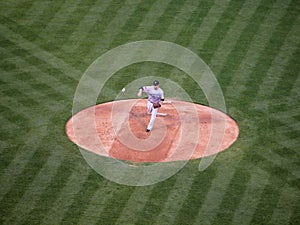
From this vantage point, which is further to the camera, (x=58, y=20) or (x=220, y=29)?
(x=58, y=20)

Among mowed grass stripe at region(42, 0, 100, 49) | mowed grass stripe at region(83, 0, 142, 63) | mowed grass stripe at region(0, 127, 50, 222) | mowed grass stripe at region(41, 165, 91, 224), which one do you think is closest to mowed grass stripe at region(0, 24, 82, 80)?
mowed grass stripe at region(42, 0, 100, 49)

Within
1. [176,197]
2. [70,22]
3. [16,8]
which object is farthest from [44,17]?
[176,197]

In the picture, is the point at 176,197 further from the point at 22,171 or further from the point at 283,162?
the point at 22,171

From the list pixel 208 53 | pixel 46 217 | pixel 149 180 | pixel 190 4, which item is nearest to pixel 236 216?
pixel 149 180

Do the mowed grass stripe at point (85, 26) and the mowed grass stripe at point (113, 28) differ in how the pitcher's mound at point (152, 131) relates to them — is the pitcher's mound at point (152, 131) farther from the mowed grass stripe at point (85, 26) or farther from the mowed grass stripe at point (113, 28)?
the mowed grass stripe at point (85, 26)

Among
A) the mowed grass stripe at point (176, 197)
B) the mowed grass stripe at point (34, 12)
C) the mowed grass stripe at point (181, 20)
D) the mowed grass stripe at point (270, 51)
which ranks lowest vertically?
the mowed grass stripe at point (270, 51)

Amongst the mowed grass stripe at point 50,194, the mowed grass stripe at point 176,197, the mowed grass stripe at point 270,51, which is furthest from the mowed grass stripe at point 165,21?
the mowed grass stripe at point 176,197
